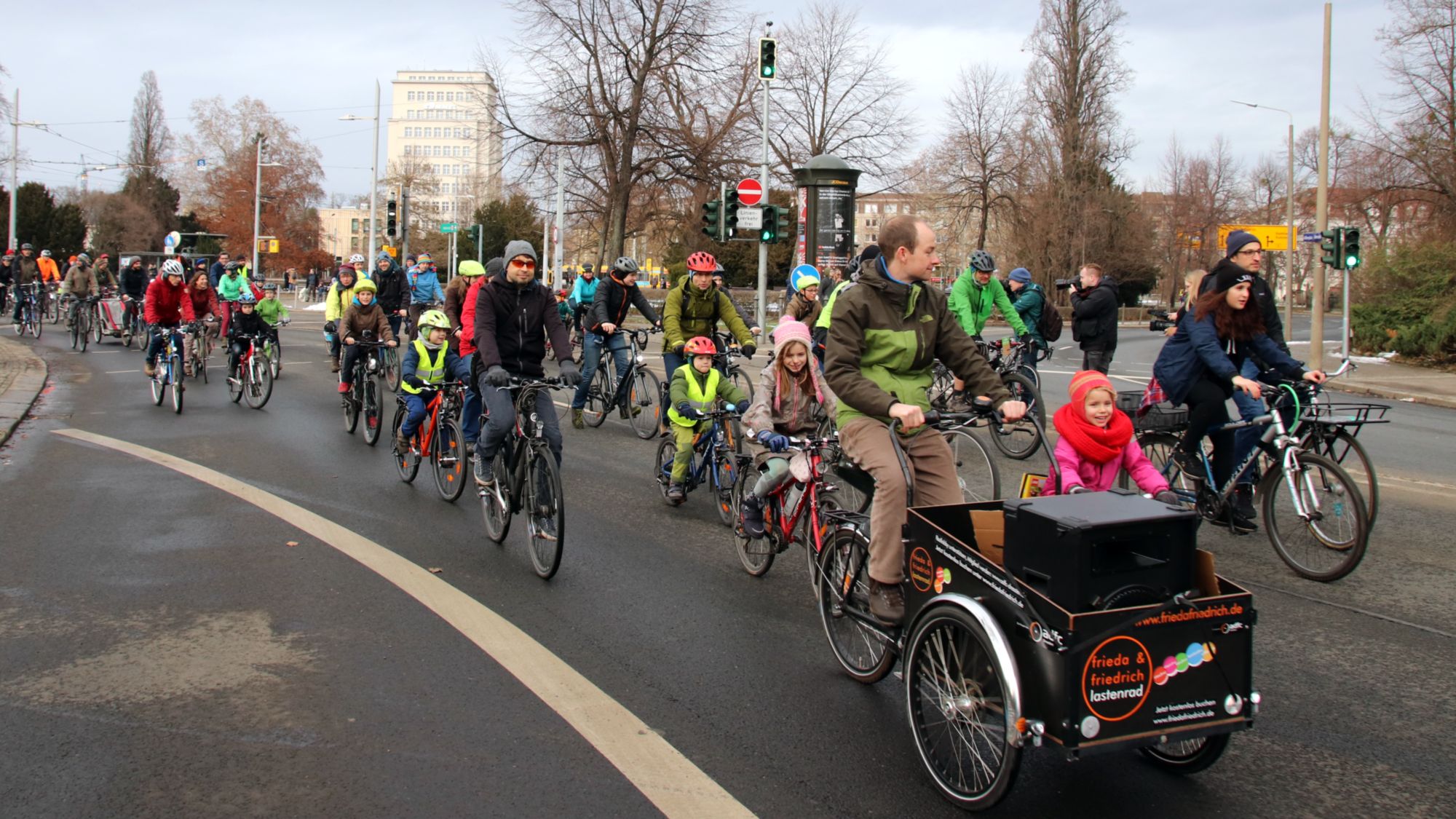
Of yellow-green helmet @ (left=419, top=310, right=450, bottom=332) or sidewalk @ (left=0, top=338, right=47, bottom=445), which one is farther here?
sidewalk @ (left=0, top=338, right=47, bottom=445)

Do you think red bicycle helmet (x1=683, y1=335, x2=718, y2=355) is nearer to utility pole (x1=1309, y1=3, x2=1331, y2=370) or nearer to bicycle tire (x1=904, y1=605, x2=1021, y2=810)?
bicycle tire (x1=904, y1=605, x2=1021, y2=810)

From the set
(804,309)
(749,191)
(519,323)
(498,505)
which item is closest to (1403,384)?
(749,191)

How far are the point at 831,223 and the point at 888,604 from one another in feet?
62.0

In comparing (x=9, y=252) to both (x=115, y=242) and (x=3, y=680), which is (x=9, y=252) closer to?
(x=3, y=680)

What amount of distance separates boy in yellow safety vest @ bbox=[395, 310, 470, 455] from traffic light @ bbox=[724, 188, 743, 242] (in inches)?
544

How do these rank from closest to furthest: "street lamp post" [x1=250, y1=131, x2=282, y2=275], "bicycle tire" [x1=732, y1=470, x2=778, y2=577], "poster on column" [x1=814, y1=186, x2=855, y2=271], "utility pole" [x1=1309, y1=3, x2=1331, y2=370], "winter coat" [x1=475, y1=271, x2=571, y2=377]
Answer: "bicycle tire" [x1=732, y1=470, x2=778, y2=577] < "winter coat" [x1=475, y1=271, x2=571, y2=377] < "poster on column" [x1=814, y1=186, x2=855, y2=271] < "utility pole" [x1=1309, y1=3, x2=1331, y2=370] < "street lamp post" [x1=250, y1=131, x2=282, y2=275]

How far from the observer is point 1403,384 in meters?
20.9

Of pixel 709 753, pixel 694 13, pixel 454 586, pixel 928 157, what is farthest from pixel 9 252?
pixel 928 157

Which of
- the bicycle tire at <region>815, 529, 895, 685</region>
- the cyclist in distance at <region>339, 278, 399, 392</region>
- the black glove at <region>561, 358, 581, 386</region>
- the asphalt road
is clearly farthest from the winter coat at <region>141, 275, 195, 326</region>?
the bicycle tire at <region>815, 529, 895, 685</region>

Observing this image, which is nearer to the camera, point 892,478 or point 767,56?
point 892,478

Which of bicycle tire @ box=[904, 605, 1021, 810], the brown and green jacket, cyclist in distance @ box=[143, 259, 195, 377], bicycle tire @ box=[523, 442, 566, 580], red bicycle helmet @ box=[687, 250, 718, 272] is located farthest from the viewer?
cyclist in distance @ box=[143, 259, 195, 377]

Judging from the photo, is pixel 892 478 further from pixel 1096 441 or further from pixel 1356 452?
pixel 1356 452

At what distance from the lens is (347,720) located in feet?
13.7

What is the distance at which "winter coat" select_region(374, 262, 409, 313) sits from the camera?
17.5m
